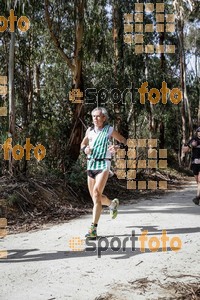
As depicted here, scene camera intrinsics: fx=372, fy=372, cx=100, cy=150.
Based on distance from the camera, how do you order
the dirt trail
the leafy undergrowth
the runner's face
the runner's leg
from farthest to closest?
the leafy undergrowth < the runner's face < the runner's leg < the dirt trail

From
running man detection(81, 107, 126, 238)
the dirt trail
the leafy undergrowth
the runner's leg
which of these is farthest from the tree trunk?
the runner's leg

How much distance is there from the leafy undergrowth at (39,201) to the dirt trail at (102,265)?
0.71m

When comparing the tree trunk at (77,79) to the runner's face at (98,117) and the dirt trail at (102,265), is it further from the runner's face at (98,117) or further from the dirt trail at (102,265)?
the runner's face at (98,117)

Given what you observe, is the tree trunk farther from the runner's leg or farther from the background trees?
the runner's leg

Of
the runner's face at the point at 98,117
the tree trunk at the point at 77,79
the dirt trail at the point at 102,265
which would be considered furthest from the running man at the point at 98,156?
the tree trunk at the point at 77,79

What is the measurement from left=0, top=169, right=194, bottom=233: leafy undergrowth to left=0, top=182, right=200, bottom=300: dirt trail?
27.8 inches

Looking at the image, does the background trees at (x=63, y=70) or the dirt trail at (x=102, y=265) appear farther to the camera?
the background trees at (x=63, y=70)

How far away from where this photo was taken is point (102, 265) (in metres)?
3.97

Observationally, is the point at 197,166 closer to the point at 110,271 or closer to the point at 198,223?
the point at 198,223

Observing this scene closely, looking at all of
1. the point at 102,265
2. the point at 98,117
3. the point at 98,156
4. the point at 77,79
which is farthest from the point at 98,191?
the point at 77,79

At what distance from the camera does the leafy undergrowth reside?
6.73 metres

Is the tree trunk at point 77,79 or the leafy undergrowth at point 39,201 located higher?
the tree trunk at point 77,79

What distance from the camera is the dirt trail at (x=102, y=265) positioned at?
326cm

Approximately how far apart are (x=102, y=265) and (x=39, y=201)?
3864 mm
